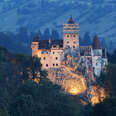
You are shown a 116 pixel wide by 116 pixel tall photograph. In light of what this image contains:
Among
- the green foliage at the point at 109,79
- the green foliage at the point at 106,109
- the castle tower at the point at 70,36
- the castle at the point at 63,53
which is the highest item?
the castle tower at the point at 70,36

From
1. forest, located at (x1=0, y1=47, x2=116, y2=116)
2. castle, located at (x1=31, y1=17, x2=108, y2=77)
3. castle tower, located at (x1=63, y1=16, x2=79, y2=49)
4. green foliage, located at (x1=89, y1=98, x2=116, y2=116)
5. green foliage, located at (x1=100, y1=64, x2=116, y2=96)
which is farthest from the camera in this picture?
castle tower, located at (x1=63, y1=16, x2=79, y2=49)

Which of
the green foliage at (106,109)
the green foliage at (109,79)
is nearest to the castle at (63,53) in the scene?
the green foliage at (109,79)

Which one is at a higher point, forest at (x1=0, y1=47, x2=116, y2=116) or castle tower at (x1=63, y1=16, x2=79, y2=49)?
castle tower at (x1=63, y1=16, x2=79, y2=49)

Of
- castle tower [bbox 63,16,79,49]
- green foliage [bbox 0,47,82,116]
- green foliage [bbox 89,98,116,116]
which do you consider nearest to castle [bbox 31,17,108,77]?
castle tower [bbox 63,16,79,49]

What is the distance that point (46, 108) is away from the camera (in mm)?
71000

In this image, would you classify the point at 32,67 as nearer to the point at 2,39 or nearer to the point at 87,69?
the point at 87,69

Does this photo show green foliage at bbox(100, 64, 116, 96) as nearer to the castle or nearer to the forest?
the forest

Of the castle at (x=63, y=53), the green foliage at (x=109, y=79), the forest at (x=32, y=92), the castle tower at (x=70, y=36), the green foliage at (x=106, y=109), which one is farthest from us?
the castle tower at (x=70, y=36)

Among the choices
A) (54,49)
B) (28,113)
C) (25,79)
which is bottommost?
(28,113)

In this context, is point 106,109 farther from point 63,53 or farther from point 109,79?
point 63,53

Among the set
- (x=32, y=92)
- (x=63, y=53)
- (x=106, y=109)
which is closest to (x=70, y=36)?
(x=63, y=53)

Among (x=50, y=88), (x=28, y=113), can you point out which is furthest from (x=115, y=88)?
(x=28, y=113)

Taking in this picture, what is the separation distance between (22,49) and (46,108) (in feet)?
236

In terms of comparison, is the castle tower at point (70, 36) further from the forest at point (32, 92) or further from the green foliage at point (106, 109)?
the green foliage at point (106, 109)
